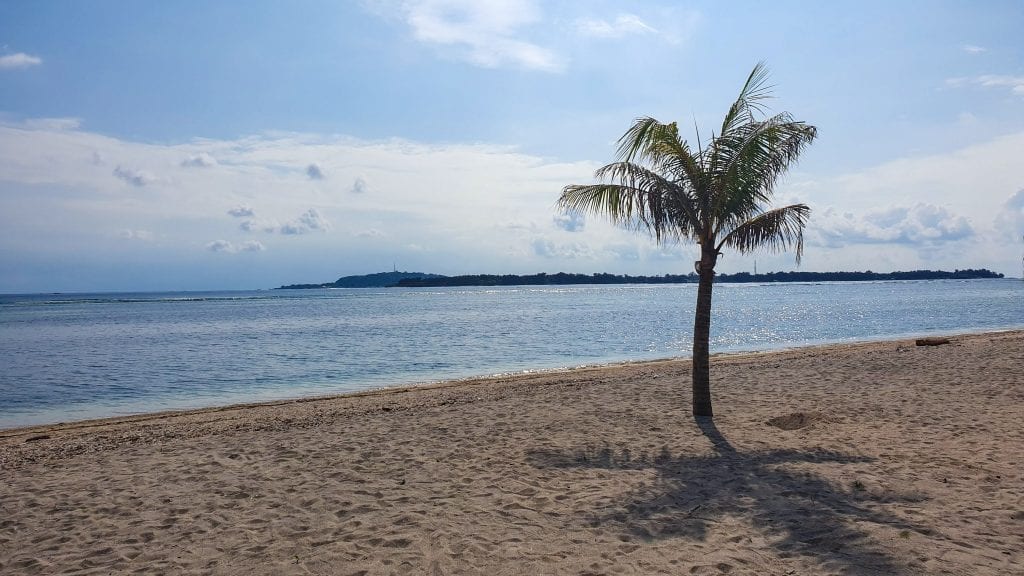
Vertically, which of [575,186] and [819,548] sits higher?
[575,186]

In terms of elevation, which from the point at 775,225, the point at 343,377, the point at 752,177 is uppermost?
the point at 752,177

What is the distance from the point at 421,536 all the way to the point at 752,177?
7.34 metres

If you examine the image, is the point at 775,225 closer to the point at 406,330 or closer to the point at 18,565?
the point at 18,565

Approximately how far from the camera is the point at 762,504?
619cm

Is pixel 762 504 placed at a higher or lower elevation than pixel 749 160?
lower

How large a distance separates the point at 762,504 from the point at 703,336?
4.54 metres

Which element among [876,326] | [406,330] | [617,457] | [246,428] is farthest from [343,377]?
[876,326]

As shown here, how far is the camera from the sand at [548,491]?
5125 millimetres

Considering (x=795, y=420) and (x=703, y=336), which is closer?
(x=795, y=420)

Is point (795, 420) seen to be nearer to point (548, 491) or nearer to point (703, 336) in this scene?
point (703, 336)

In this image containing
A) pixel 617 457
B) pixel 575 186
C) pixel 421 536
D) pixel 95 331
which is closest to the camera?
pixel 421 536

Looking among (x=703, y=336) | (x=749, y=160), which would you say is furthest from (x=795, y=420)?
(x=749, y=160)

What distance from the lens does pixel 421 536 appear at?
5637 millimetres

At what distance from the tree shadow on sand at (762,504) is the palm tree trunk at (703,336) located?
2.45m
